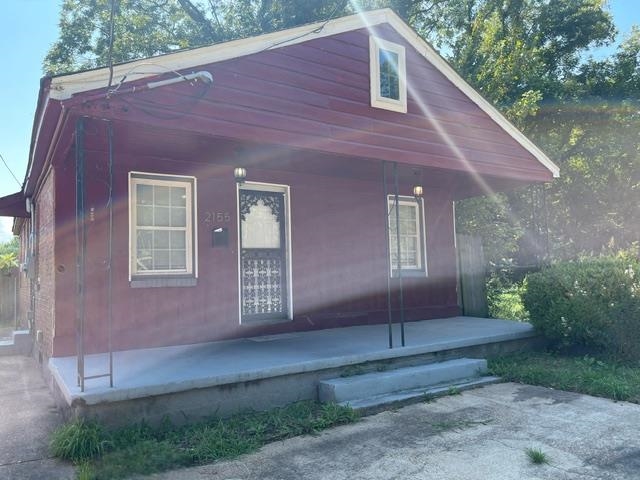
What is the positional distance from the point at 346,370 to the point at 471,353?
2.26 m

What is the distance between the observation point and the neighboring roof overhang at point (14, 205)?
373 inches

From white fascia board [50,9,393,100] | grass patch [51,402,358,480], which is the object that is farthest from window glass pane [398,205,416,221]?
grass patch [51,402,358,480]

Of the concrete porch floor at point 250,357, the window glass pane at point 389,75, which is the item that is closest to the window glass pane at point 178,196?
the concrete porch floor at point 250,357

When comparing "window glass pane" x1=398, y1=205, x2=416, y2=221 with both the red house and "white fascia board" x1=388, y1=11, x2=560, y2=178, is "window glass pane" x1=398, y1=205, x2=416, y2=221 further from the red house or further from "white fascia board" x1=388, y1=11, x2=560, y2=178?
"white fascia board" x1=388, y1=11, x2=560, y2=178

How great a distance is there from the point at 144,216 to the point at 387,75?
166 inches

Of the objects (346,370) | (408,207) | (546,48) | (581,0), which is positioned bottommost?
(346,370)

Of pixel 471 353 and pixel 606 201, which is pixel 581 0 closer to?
pixel 606 201

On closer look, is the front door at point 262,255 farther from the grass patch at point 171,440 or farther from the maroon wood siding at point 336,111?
the grass patch at point 171,440

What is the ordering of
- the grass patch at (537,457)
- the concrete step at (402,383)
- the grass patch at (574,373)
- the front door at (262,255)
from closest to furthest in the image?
the grass patch at (537,457) → the concrete step at (402,383) → the grass patch at (574,373) → the front door at (262,255)

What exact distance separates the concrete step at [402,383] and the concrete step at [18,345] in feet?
22.0

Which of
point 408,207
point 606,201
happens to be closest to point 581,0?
point 606,201

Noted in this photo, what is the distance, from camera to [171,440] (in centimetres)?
421

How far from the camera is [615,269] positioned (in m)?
6.84

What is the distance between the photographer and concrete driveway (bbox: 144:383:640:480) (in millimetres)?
3568
